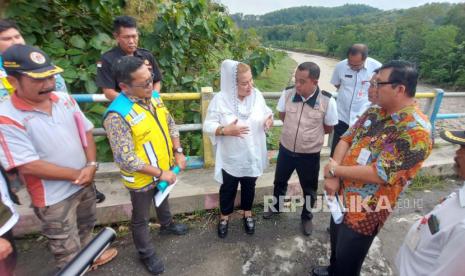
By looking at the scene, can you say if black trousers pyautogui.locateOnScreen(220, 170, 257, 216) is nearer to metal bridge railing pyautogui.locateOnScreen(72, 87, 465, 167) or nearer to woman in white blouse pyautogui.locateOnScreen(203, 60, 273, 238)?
woman in white blouse pyautogui.locateOnScreen(203, 60, 273, 238)

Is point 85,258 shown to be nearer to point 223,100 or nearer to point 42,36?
point 223,100

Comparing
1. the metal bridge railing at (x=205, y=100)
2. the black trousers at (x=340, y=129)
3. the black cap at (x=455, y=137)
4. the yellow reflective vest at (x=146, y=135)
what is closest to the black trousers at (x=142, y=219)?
the yellow reflective vest at (x=146, y=135)

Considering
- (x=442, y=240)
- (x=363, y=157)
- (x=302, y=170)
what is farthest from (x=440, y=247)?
(x=302, y=170)

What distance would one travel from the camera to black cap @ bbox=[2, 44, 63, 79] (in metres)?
1.50

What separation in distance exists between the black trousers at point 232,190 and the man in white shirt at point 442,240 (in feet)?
4.61

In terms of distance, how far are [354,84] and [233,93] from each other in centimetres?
181

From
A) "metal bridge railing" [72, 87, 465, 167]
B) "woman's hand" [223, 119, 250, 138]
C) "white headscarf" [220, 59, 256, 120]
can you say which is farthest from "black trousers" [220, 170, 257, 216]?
"metal bridge railing" [72, 87, 465, 167]

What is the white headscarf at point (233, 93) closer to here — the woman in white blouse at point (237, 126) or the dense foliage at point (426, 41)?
the woman in white blouse at point (237, 126)

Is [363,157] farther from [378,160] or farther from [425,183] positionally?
[425,183]

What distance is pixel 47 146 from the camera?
171 centimetres

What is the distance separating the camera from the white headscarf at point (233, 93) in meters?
2.33

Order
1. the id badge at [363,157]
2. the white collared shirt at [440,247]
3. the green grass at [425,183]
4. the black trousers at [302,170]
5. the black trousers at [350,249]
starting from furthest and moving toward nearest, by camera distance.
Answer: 1. the green grass at [425,183]
2. the black trousers at [302,170]
3. the black trousers at [350,249]
4. the id badge at [363,157]
5. the white collared shirt at [440,247]

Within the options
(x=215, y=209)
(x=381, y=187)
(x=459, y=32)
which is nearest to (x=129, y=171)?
(x=215, y=209)

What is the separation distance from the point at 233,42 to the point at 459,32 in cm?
3935
